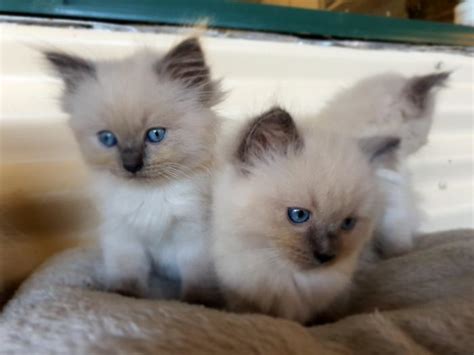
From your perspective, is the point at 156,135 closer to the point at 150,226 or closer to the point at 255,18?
the point at 150,226

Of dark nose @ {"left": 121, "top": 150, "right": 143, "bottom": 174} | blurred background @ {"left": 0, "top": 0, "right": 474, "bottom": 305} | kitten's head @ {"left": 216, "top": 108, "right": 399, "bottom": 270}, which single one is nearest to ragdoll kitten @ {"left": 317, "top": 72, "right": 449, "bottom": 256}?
blurred background @ {"left": 0, "top": 0, "right": 474, "bottom": 305}

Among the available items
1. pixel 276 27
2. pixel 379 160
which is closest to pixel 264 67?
pixel 276 27

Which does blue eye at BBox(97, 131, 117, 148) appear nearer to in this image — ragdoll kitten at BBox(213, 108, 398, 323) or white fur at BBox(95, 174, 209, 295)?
white fur at BBox(95, 174, 209, 295)

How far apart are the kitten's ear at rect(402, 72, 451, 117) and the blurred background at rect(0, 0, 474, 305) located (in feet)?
1.10

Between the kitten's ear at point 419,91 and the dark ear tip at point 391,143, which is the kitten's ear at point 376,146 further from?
the kitten's ear at point 419,91

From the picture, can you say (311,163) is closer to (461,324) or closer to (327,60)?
(461,324)

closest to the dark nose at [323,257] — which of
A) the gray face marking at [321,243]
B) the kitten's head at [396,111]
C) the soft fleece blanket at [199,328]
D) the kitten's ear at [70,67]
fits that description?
the gray face marking at [321,243]

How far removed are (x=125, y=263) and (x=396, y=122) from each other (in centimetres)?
79

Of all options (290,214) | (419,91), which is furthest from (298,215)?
(419,91)

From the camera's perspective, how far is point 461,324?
75 centimetres

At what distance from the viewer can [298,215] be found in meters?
0.85

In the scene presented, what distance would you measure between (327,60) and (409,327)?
995mm

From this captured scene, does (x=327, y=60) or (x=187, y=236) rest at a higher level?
(x=327, y=60)

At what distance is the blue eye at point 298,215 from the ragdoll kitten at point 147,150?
0.21 m
